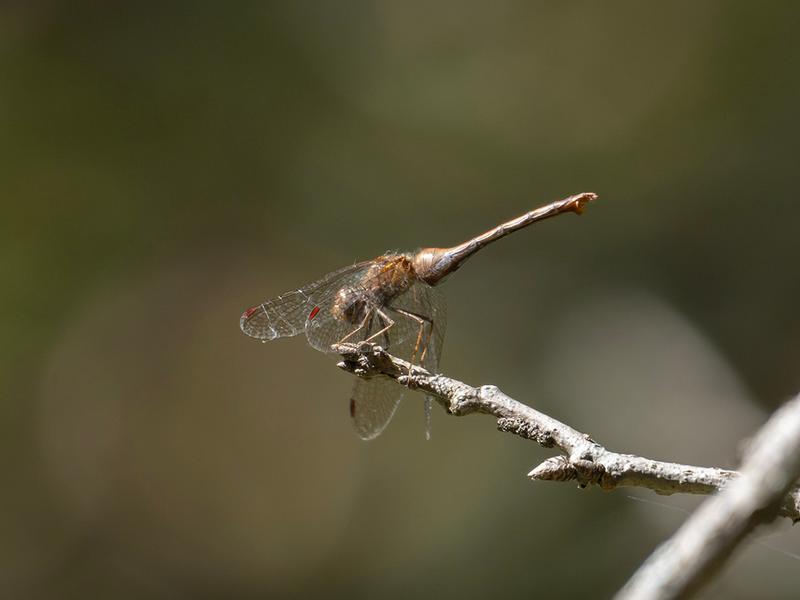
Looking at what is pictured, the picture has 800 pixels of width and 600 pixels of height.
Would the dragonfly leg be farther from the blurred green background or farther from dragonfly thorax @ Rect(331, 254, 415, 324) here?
the blurred green background

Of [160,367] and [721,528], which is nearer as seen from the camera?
[721,528]

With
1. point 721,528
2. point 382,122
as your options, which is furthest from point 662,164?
point 721,528

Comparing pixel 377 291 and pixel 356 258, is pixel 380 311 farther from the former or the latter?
pixel 356 258

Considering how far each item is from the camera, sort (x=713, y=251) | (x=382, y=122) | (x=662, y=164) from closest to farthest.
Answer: (x=713, y=251), (x=662, y=164), (x=382, y=122)

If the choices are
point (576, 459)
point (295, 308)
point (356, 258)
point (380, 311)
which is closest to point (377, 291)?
point (380, 311)

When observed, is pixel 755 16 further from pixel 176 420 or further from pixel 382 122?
pixel 176 420

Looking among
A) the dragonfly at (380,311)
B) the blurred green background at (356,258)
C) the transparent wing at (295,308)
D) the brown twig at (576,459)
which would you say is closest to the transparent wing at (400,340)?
the dragonfly at (380,311)
